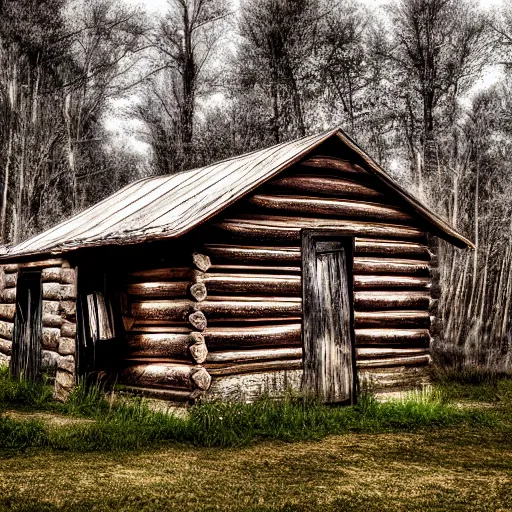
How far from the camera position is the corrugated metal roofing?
945 centimetres

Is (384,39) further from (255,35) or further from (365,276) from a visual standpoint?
(365,276)

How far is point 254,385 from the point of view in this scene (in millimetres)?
9773

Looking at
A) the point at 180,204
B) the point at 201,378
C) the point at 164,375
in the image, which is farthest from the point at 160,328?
the point at 180,204

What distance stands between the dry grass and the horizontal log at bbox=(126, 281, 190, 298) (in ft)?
7.93

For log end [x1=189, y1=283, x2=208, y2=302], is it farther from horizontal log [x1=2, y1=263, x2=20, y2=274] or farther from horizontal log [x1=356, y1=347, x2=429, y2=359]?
horizontal log [x1=2, y1=263, x2=20, y2=274]

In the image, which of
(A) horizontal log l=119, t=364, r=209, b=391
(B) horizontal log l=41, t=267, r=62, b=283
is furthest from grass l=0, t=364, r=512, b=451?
(B) horizontal log l=41, t=267, r=62, b=283

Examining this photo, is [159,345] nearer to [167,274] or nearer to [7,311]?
[167,274]

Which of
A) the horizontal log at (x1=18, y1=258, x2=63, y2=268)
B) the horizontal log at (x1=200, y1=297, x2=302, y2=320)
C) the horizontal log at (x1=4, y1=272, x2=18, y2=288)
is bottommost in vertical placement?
the horizontal log at (x1=200, y1=297, x2=302, y2=320)

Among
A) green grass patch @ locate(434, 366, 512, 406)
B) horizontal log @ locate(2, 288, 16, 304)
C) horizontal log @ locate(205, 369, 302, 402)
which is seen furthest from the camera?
horizontal log @ locate(2, 288, 16, 304)

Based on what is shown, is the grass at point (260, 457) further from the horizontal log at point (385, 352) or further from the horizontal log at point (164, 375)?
the horizontal log at point (385, 352)

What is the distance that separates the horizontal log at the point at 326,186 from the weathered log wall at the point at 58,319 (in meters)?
3.70

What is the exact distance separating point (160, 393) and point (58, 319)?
2827mm

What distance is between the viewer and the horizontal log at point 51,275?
11645mm

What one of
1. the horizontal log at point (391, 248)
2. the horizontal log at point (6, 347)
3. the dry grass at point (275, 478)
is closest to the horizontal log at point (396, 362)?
the horizontal log at point (391, 248)
